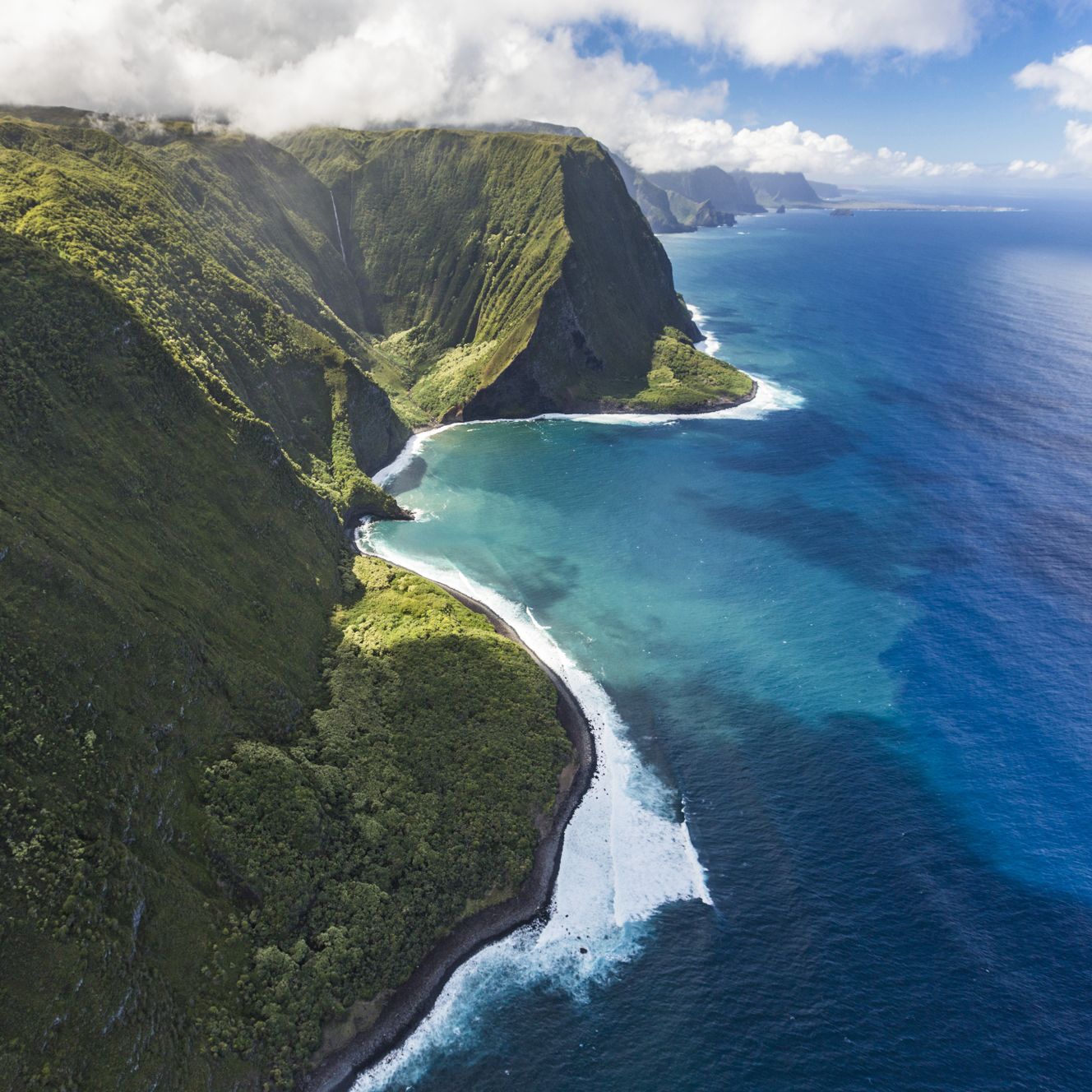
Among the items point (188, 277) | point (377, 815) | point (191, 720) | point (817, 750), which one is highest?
point (188, 277)

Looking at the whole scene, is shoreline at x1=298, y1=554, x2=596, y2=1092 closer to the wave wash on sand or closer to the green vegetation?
the wave wash on sand

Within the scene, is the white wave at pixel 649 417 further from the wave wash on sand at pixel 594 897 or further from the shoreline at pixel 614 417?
the wave wash on sand at pixel 594 897

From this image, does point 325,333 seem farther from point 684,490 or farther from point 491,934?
point 491,934

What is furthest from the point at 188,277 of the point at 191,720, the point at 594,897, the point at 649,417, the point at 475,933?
the point at 594,897

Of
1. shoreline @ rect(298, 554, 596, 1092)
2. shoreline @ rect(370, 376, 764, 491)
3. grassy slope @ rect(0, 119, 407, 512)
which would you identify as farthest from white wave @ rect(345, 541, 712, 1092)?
shoreline @ rect(370, 376, 764, 491)

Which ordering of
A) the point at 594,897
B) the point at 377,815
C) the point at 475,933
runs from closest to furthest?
the point at 475,933
the point at 594,897
the point at 377,815

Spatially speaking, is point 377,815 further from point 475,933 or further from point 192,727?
point 192,727
